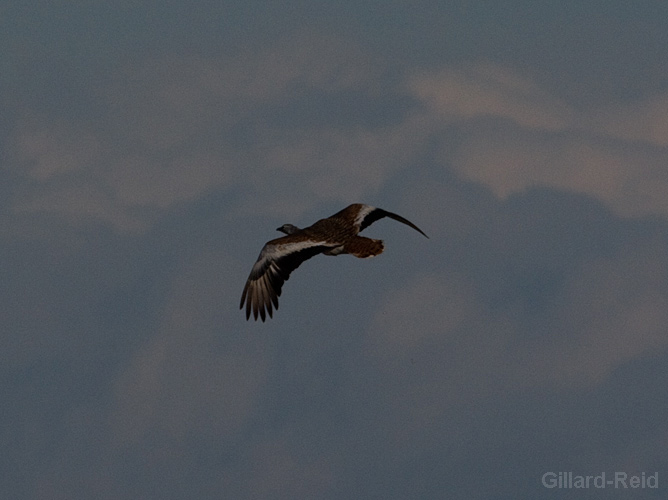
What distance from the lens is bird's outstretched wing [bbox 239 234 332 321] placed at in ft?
136

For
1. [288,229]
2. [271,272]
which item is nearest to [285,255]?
[271,272]

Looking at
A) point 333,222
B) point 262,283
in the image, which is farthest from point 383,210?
point 262,283

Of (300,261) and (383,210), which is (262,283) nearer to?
(300,261)

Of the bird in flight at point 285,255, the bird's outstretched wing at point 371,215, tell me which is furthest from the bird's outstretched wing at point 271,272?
the bird's outstretched wing at point 371,215

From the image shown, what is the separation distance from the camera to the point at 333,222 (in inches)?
1741

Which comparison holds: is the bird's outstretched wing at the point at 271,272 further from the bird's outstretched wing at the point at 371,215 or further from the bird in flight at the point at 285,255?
the bird's outstretched wing at the point at 371,215

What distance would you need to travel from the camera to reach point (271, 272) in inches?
1635

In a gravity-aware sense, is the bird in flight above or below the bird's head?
below

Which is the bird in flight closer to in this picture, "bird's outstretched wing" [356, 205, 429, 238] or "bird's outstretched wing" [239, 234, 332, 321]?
"bird's outstretched wing" [239, 234, 332, 321]

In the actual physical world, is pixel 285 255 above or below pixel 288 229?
below

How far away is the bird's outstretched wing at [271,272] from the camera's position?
41.3 metres

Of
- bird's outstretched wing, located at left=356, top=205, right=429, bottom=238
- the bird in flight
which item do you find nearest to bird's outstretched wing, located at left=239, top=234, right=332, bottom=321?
the bird in flight

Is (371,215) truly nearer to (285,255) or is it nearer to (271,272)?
(285,255)

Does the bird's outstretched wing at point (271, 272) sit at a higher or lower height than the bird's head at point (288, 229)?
lower
